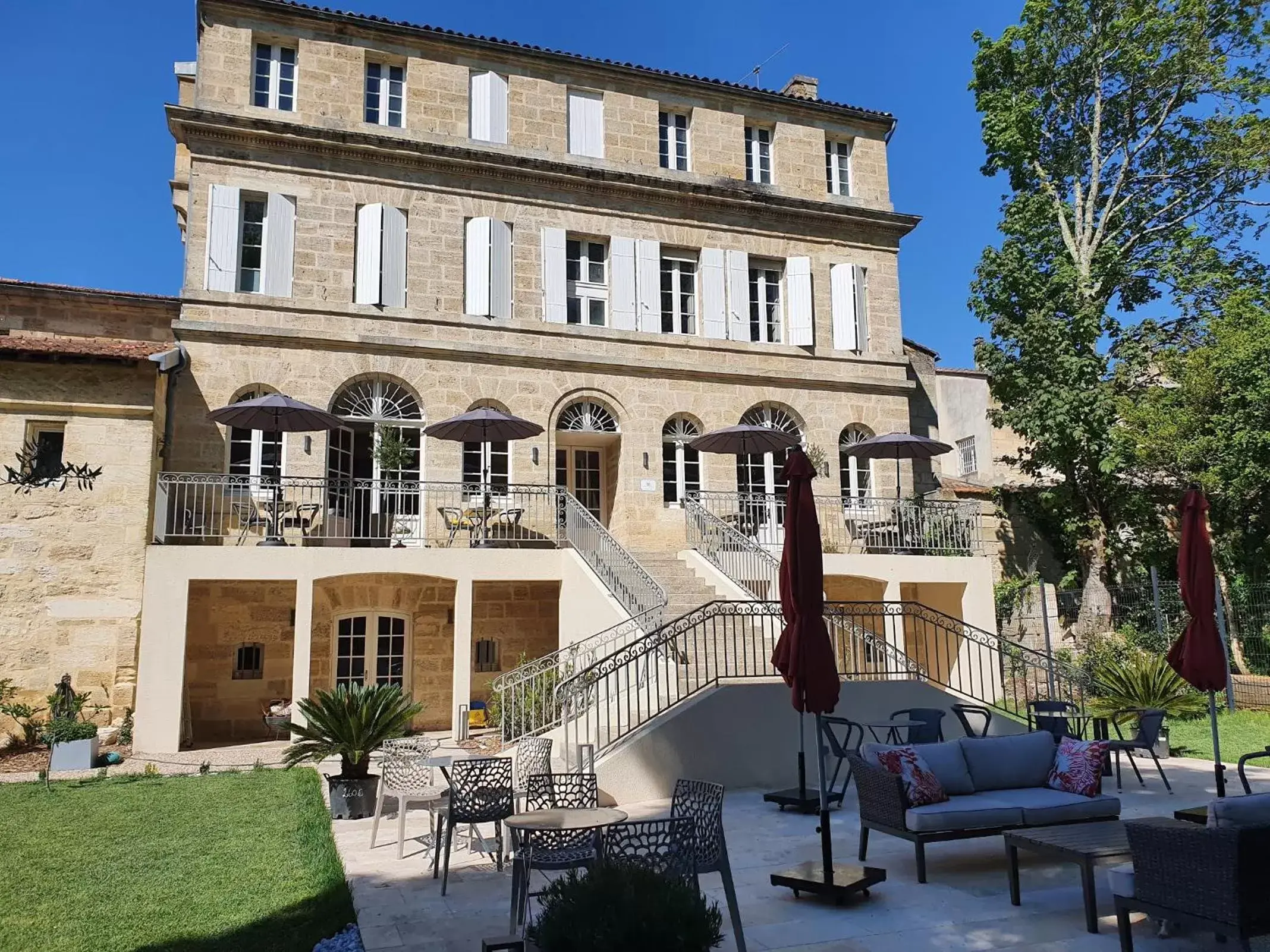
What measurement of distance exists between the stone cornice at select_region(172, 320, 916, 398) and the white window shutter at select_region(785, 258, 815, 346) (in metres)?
0.43

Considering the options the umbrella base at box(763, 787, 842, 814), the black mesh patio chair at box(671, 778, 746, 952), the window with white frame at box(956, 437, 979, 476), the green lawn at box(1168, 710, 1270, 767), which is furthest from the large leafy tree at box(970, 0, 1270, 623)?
the black mesh patio chair at box(671, 778, 746, 952)

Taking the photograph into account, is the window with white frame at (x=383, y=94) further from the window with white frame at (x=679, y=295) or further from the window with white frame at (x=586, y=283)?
the window with white frame at (x=679, y=295)

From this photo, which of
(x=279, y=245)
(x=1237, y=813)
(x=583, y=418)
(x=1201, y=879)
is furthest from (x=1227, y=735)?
(x=279, y=245)

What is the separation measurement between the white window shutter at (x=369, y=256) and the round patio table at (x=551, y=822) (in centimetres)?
1160

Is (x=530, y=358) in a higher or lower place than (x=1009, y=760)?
higher

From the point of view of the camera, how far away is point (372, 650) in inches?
610

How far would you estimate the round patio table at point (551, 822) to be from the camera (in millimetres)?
5246

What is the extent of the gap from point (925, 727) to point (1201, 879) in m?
4.49

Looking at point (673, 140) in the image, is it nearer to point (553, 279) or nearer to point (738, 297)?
point (738, 297)

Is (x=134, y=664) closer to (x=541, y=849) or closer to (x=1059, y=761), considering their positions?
(x=541, y=849)

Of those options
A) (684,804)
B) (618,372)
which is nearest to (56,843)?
(684,804)

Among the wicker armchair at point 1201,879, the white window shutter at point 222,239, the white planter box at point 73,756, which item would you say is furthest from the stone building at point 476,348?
the wicker armchair at point 1201,879

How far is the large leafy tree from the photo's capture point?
20.1 metres

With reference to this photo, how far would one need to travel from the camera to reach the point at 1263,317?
18391 mm
